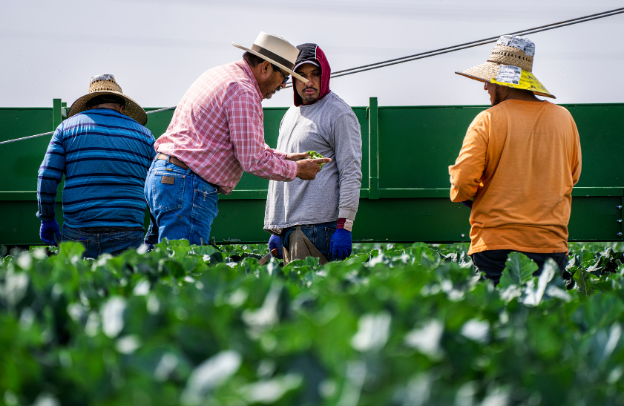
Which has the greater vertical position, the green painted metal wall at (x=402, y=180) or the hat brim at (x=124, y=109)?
the hat brim at (x=124, y=109)

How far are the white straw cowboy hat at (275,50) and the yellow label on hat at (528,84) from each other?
1.19m

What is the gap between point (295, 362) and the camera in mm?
648

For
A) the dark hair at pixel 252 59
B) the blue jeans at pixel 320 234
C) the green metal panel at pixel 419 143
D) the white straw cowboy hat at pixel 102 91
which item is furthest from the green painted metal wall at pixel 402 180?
the dark hair at pixel 252 59

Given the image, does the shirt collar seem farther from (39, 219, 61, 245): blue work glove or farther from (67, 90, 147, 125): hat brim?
(39, 219, 61, 245): blue work glove

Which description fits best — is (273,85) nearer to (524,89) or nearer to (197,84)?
(197,84)

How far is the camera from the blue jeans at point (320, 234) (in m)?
3.42

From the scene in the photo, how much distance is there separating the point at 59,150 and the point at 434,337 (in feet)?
10.8

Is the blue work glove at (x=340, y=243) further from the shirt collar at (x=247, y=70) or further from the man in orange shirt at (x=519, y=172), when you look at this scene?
the shirt collar at (x=247, y=70)

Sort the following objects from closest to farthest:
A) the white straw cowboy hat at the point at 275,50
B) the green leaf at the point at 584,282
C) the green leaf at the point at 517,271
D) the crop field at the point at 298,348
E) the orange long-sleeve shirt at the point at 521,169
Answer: the crop field at the point at 298,348 < the green leaf at the point at 517,271 < the green leaf at the point at 584,282 < the orange long-sleeve shirt at the point at 521,169 < the white straw cowboy hat at the point at 275,50

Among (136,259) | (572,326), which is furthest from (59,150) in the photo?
(572,326)

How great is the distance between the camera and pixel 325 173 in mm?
3486

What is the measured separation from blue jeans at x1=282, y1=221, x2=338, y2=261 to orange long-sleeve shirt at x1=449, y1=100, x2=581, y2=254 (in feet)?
3.14

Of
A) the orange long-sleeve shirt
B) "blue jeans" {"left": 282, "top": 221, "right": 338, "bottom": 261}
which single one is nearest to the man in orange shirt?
the orange long-sleeve shirt

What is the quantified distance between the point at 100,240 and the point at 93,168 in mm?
465
